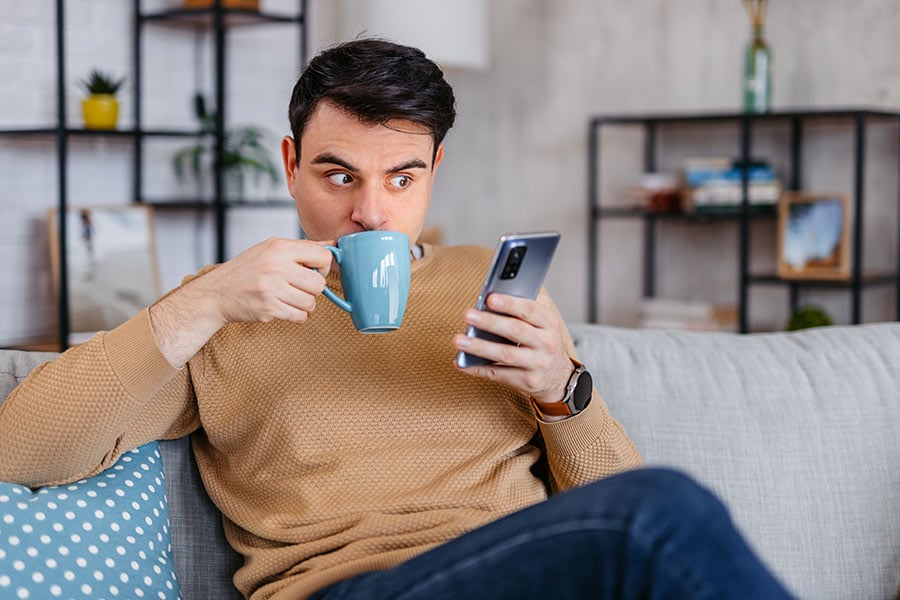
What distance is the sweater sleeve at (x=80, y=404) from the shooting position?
4.23ft

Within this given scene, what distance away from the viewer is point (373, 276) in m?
1.24

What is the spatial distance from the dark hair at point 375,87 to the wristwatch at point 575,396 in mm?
386

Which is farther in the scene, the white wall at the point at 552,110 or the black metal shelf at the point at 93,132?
the white wall at the point at 552,110

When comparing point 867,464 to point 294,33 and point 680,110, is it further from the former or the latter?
point 294,33

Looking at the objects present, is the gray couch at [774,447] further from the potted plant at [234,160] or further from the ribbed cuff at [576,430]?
the potted plant at [234,160]

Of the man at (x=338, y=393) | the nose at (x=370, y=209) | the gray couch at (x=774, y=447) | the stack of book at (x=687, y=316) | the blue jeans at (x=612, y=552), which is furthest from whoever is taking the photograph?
the stack of book at (x=687, y=316)

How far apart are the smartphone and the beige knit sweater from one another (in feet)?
0.63

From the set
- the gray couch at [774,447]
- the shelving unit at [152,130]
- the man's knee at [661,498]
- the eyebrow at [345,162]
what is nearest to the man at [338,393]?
the eyebrow at [345,162]

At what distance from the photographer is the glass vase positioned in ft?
11.0

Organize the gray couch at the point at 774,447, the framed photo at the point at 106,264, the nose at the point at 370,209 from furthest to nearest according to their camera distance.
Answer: the framed photo at the point at 106,264
the gray couch at the point at 774,447
the nose at the point at 370,209

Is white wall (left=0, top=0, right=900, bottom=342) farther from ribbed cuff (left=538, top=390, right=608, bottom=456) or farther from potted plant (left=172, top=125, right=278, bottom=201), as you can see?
ribbed cuff (left=538, top=390, right=608, bottom=456)

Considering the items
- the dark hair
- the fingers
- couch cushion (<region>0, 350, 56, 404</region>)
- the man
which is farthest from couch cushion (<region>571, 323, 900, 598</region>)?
couch cushion (<region>0, 350, 56, 404</region>)

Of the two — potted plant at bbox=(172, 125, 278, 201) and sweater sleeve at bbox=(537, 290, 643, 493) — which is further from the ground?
potted plant at bbox=(172, 125, 278, 201)

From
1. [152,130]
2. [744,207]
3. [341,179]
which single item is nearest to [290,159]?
[341,179]
